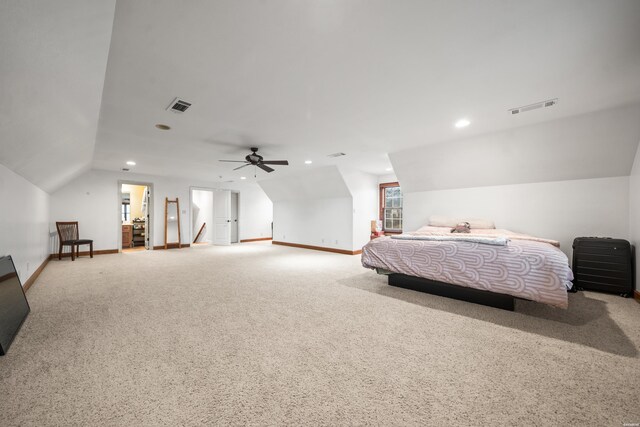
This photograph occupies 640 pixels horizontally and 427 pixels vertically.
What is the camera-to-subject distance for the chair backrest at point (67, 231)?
5945 mm

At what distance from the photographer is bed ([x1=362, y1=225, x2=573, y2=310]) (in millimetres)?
2479

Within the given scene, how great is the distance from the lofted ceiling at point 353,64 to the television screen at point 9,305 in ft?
4.08

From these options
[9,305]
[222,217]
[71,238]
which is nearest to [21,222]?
[9,305]

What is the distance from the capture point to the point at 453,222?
17.0ft

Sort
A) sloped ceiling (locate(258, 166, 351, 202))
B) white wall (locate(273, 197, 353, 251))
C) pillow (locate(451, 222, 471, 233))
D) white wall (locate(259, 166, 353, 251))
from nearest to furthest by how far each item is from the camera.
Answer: pillow (locate(451, 222, 471, 233)) → sloped ceiling (locate(258, 166, 351, 202)) → white wall (locate(259, 166, 353, 251)) → white wall (locate(273, 197, 353, 251))

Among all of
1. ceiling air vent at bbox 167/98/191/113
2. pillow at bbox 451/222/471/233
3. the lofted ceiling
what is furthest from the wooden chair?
pillow at bbox 451/222/471/233

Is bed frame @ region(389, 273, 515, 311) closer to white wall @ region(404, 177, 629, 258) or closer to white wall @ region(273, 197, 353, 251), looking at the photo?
white wall @ region(404, 177, 629, 258)

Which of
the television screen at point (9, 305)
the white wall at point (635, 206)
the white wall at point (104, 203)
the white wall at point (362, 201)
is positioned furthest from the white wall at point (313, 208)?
the television screen at point (9, 305)

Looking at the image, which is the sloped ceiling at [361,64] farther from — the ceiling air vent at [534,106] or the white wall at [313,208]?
the white wall at [313,208]

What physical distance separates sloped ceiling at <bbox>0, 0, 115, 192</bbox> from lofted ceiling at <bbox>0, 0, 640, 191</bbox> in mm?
35

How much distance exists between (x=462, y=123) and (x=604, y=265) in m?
2.78

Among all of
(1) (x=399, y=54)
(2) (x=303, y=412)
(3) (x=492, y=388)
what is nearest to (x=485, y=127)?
(1) (x=399, y=54)

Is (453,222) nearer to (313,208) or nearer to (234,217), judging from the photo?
(313,208)

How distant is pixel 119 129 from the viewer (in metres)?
3.71
